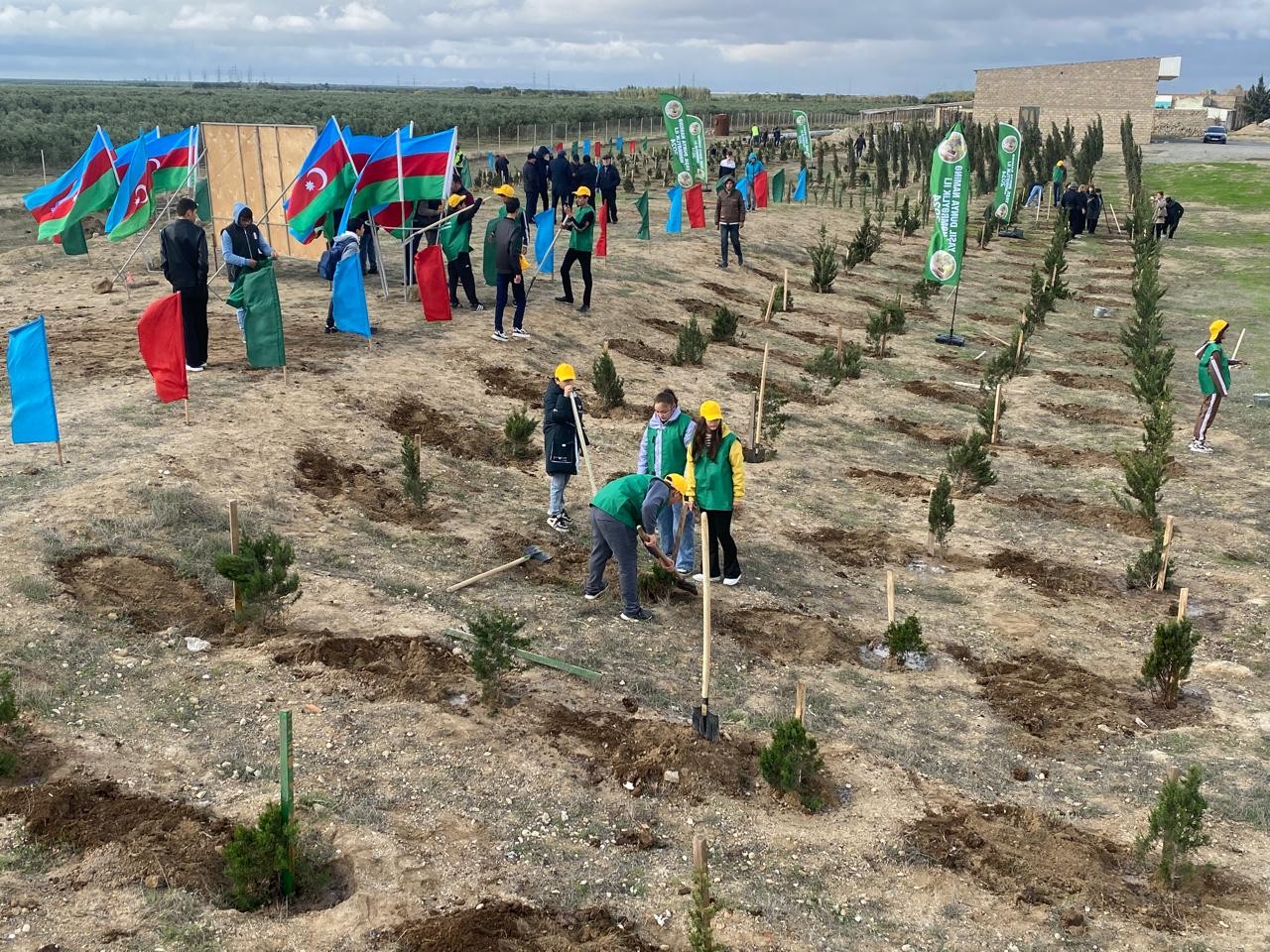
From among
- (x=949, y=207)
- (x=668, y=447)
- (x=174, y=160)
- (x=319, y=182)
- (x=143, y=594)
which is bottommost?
(x=143, y=594)

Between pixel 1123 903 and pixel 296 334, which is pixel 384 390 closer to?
pixel 296 334

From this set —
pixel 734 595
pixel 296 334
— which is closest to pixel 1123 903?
pixel 734 595

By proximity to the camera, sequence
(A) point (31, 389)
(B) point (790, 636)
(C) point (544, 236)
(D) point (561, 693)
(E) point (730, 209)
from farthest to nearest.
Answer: (E) point (730, 209)
(C) point (544, 236)
(A) point (31, 389)
(B) point (790, 636)
(D) point (561, 693)

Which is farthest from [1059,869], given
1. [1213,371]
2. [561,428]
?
[1213,371]

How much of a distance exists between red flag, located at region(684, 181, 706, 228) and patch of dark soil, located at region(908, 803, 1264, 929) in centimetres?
2073

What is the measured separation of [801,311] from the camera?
67.8 ft

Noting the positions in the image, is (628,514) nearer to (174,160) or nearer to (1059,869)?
(1059,869)

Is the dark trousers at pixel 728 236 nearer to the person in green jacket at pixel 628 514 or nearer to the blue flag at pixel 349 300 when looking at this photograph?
the blue flag at pixel 349 300

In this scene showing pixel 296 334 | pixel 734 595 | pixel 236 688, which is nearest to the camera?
pixel 236 688

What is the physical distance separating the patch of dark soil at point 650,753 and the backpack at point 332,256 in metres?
8.06

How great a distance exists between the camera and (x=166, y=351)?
10016 mm

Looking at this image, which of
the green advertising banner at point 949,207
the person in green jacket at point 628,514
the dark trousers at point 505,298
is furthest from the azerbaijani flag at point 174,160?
the person in green jacket at point 628,514

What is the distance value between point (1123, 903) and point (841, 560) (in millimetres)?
4976

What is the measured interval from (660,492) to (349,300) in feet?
21.1
